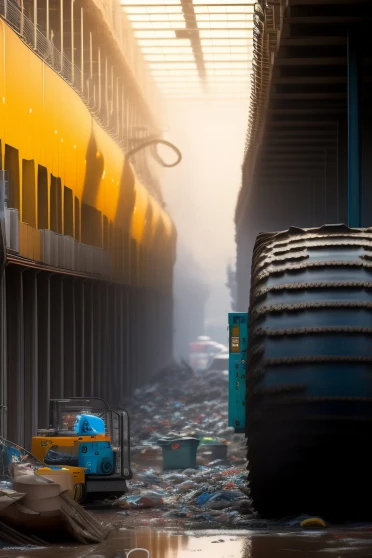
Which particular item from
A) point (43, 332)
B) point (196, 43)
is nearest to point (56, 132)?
point (43, 332)

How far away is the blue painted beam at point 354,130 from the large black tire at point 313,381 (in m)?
5.11

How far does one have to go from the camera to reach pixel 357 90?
16.1 meters

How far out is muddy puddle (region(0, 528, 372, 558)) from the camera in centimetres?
948

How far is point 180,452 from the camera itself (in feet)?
62.9

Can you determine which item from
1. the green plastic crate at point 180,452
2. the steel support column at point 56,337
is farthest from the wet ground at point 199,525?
the steel support column at point 56,337

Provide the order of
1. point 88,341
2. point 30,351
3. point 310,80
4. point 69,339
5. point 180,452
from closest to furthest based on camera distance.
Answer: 1. point 310,80
2. point 180,452
3. point 30,351
4. point 69,339
5. point 88,341

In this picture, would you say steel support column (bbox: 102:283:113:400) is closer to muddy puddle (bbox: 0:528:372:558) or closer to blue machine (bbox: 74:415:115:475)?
blue machine (bbox: 74:415:115:475)

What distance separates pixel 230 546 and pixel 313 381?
4.63 feet

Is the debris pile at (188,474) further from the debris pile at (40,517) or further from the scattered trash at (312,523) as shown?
the debris pile at (40,517)

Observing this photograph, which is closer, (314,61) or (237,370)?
(237,370)

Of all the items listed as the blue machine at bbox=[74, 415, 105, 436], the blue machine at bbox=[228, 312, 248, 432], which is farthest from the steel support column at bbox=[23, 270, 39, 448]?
the blue machine at bbox=[228, 312, 248, 432]

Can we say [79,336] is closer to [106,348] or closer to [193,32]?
[106,348]

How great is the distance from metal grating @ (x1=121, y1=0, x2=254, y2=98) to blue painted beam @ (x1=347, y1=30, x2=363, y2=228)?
26.0 m

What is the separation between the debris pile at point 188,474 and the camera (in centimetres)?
1276
